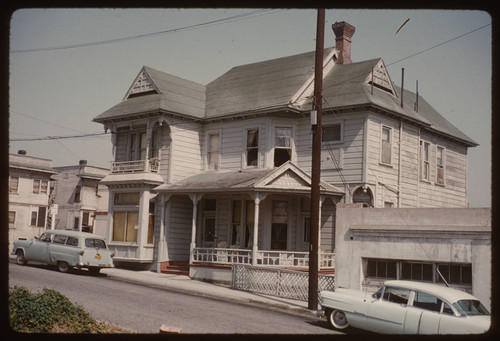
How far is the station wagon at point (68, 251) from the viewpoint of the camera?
22469 millimetres

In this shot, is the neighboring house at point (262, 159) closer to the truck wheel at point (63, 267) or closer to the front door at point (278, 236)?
the front door at point (278, 236)

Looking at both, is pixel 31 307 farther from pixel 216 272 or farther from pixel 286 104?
pixel 286 104

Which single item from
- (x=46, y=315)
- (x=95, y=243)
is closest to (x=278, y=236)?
(x=95, y=243)

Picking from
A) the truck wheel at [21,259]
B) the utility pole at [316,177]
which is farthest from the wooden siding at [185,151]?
the utility pole at [316,177]

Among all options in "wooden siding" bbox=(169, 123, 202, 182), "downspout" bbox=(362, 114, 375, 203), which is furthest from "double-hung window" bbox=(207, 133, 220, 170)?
"downspout" bbox=(362, 114, 375, 203)

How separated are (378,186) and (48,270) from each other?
14291 mm

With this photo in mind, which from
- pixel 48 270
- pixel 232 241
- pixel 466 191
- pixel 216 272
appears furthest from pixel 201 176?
pixel 466 191

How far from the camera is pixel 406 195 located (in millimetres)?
24719

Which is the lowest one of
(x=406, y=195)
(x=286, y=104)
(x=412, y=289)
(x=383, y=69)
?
(x=412, y=289)

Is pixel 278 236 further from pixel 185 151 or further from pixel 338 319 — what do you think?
pixel 338 319

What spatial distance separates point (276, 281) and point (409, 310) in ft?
29.2

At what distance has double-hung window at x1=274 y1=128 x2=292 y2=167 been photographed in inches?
989

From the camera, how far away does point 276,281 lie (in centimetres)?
2005

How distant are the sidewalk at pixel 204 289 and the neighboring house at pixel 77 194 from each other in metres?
27.3
